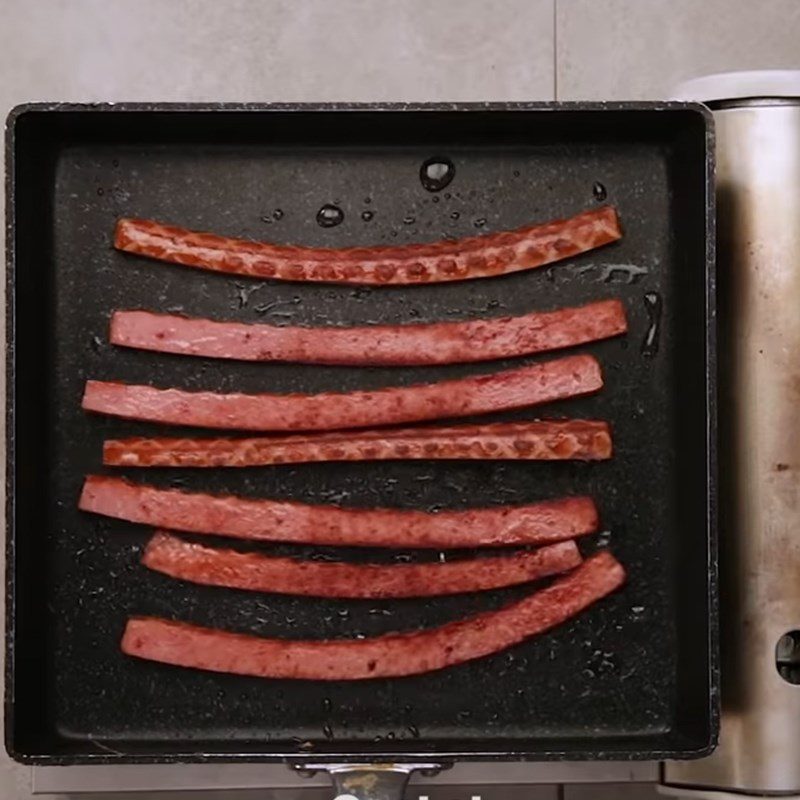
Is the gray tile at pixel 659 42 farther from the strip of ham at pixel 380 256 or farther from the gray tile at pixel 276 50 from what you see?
the strip of ham at pixel 380 256

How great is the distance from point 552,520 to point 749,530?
172 millimetres

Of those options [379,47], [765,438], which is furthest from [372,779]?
[379,47]

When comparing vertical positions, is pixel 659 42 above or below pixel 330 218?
above

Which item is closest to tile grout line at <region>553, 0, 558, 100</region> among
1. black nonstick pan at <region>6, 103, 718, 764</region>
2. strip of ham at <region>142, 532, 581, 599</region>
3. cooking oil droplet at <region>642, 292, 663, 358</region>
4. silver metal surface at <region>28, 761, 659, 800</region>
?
black nonstick pan at <region>6, 103, 718, 764</region>

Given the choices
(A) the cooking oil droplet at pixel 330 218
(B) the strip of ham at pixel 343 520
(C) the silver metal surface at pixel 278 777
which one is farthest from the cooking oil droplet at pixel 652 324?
(C) the silver metal surface at pixel 278 777

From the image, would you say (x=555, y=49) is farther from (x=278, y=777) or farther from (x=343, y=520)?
(x=278, y=777)

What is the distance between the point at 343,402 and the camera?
1.17 m

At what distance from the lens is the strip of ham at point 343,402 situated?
1.17 m

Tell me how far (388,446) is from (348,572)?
0.40 ft

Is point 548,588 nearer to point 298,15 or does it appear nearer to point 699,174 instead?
point 699,174

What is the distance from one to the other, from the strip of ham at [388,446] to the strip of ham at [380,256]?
0.47 ft

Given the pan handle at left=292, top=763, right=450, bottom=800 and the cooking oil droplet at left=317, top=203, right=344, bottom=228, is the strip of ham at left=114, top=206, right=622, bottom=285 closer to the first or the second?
the cooking oil droplet at left=317, top=203, right=344, bottom=228

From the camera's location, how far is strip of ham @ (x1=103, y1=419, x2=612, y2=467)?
1153mm

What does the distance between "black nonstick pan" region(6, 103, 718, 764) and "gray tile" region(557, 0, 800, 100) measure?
0.11 metres
